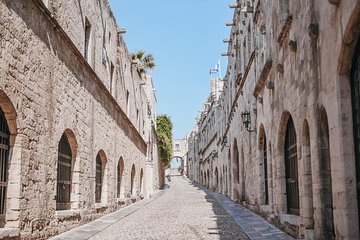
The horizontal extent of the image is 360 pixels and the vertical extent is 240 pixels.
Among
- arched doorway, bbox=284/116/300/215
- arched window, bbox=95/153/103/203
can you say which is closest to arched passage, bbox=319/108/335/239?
arched doorway, bbox=284/116/300/215

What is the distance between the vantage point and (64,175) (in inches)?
435

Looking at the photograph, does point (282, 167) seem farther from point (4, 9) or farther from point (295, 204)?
point (4, 9)

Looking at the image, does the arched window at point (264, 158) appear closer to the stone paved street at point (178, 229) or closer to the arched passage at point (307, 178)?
the stone paved street at point (178, 229)

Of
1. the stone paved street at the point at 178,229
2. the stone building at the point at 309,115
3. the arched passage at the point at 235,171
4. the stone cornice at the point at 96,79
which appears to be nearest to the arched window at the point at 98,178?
the stone paved street at the point at 178,229

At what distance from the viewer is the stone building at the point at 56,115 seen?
7.54 m

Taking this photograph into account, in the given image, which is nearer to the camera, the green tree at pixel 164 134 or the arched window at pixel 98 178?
the arched window at pixel 98 178

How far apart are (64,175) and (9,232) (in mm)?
3892

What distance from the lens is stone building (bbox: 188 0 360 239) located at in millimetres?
6137

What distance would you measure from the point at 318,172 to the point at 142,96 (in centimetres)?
2279

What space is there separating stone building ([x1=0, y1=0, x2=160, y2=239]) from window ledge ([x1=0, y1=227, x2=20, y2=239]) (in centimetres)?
2

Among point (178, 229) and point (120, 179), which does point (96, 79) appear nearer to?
point (178, 229)

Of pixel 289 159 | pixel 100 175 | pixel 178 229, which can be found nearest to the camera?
pixel 289 159

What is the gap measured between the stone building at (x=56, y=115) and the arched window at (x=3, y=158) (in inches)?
0.6

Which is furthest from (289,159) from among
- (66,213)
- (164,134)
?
(164,134)
